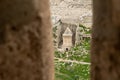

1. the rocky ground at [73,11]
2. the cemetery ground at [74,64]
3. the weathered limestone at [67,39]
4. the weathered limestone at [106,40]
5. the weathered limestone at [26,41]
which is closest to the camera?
the weathered limestone at [106,40]

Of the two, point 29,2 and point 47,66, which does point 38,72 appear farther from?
point 29,2

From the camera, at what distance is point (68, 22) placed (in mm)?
15266

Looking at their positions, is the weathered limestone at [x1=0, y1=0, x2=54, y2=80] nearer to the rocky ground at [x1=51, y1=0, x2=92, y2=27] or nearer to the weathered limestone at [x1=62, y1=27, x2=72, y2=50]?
the weathered limestone at [x1=62, y1=27, x2=72, y2=50]

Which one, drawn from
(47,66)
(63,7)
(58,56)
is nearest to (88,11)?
(63,7)

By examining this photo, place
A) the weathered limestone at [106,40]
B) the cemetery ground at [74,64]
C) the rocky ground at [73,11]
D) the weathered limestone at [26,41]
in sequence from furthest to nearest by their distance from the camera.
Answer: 1. the rocky ground at [73,11]
2. the cemetery ground at [74,64]
3. the weathered limestone at [26,41]
4. the weathered limestone at [106,40]

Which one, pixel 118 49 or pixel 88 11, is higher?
pixel 88 11

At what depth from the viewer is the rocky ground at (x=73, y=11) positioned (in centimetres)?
1583

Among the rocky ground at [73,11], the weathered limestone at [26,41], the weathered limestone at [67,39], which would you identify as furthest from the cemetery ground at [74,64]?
the weathered limestone at [26,41]

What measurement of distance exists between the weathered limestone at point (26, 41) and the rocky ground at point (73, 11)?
1324 centimetres

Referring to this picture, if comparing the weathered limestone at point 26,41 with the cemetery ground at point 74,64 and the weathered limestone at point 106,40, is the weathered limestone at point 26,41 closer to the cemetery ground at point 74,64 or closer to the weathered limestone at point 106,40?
the weathered limestone at point 106,40

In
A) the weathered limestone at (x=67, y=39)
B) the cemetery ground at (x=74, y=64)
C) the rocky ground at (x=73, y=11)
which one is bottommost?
Answer: the cemetery ground at (x=74, y=64)

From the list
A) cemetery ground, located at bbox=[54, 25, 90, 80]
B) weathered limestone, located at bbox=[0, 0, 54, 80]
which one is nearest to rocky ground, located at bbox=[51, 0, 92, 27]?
cemetery ground, located at bbox=[54, 25, 90, 80]

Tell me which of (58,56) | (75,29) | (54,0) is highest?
(54,0)

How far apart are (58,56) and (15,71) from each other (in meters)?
11.5
